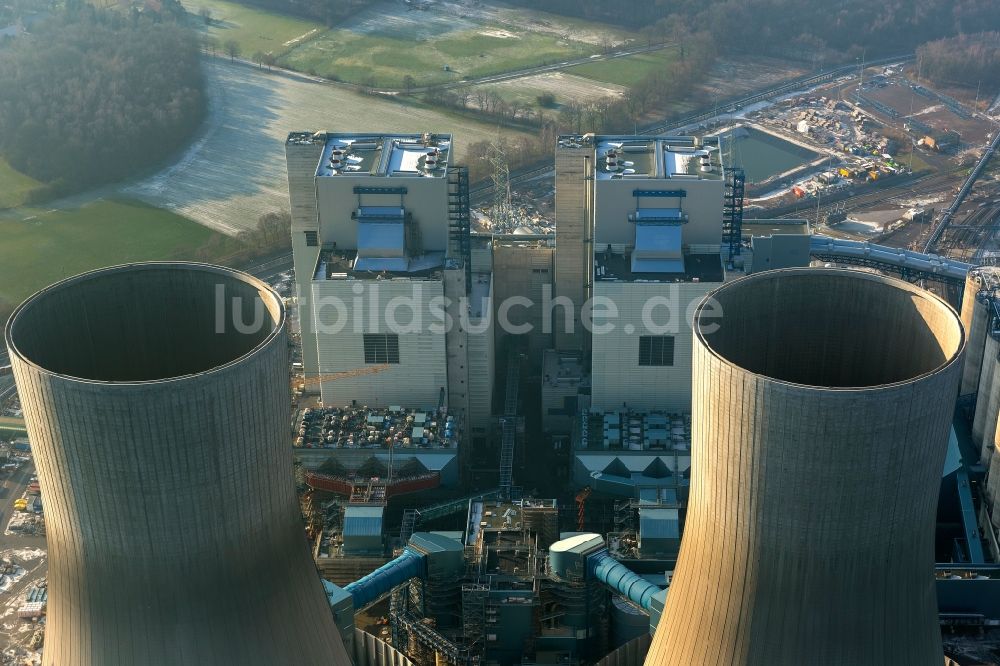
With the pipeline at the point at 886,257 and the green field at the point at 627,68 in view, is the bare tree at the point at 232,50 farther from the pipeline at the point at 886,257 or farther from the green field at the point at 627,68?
the pipeline at the point at 886,257

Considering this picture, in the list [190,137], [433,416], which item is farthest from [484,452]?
[190,137]

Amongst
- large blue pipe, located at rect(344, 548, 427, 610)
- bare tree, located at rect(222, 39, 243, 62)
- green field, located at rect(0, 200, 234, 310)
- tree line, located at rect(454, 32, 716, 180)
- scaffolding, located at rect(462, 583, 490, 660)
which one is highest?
bare tree, located at rect(222, 39, 243, 62)

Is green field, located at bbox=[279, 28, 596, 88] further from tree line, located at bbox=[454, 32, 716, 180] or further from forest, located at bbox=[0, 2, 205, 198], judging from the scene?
forest, located at bbox=[0, 2, 205, 198]

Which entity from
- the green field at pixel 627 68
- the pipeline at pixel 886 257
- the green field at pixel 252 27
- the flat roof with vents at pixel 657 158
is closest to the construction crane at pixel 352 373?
the flat roof with vents at pixel 657 158

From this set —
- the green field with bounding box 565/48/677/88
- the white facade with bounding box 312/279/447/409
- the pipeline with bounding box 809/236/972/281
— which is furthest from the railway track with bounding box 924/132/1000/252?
the white facade with bounding box 312/279/447/409

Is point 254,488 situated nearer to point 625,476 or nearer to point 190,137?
point 625,476
